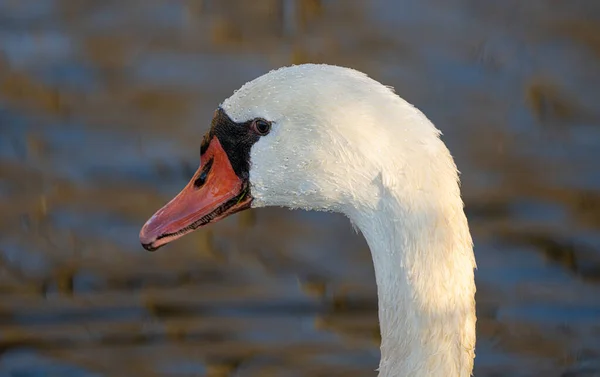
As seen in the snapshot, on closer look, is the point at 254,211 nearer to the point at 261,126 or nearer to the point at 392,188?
the point at 261,126

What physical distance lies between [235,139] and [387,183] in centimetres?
53

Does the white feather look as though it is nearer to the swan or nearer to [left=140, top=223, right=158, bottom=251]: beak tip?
the swan

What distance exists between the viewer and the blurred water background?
545 cm

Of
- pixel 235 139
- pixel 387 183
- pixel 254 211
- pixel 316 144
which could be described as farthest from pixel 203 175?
pixel 254 211

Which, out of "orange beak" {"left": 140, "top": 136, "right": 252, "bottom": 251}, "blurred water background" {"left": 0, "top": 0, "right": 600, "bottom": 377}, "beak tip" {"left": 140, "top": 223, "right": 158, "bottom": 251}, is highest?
"blurred water background" {"left": 0, "top": 0, "right": 600, "bottom": 377}

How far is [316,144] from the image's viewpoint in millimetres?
3150

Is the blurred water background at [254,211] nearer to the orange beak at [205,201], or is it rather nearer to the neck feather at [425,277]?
the orange beak at [205,201]

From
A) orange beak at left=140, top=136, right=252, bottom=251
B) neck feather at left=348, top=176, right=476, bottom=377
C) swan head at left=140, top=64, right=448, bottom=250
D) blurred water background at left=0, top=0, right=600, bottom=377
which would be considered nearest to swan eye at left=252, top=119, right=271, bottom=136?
swan head at left=140, top=64, right=448, bottom=250

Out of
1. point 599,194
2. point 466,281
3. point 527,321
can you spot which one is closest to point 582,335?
point 527,321

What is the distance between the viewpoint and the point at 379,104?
3020mm

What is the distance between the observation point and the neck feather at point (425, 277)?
9.96ft

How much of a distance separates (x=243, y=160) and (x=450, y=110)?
3.26 m

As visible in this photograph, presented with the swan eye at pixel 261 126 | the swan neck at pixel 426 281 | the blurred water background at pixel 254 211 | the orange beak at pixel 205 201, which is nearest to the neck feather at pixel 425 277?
the swan neck at pixel 426 281

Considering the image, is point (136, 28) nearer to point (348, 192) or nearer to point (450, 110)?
point (450, 110)
